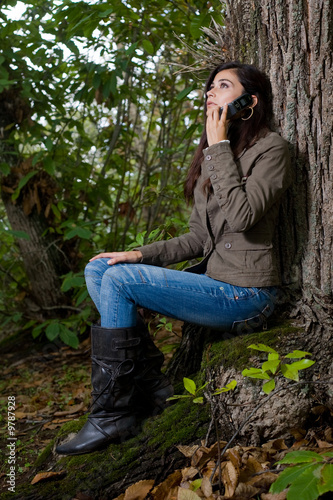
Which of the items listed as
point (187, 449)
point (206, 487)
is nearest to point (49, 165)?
point (187, 449)

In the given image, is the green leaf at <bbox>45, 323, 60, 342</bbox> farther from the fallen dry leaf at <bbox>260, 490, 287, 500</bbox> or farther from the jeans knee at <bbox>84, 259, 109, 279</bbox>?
the fallen dry leaf at <bbox>260, 490, 287, 500</bbox>

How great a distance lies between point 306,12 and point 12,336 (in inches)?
171

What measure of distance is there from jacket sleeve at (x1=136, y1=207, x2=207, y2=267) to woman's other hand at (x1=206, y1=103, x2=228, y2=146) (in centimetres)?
53

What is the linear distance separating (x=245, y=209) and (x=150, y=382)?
103 cm

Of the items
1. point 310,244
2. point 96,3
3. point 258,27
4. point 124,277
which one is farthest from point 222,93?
point 96,3

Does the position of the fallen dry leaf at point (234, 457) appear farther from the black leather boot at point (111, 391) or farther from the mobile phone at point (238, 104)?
the mobile phone at point (238, 104)

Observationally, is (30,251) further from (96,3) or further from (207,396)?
(207,396)

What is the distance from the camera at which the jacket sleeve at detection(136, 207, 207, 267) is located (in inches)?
102

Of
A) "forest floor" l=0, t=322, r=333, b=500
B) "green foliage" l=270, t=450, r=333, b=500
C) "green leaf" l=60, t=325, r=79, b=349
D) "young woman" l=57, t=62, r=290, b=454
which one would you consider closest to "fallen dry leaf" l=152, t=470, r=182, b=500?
"forest floor" l=0, t=322, r=333, b=500

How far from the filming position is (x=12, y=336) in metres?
5.20

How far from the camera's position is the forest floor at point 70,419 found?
1855 millimetres

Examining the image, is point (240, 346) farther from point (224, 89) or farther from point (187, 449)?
point (224, 89)

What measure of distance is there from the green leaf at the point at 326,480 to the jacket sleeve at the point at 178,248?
1.45m

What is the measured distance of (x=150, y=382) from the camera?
2432 mm
